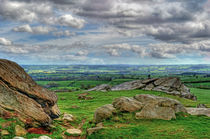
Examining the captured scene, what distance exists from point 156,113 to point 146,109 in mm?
2200

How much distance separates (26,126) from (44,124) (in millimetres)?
3463

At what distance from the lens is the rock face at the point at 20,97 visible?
31.2 m

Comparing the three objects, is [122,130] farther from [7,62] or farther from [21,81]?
[7,62]

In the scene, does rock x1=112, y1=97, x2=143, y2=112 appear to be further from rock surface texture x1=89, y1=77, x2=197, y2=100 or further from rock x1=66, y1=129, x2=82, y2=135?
rock surface texture x1=89, y1=77, x2=197, y2=100

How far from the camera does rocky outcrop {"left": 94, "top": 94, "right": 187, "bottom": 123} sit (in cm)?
3753

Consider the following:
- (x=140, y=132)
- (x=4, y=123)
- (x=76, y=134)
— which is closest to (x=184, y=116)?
(x=140, y=132)

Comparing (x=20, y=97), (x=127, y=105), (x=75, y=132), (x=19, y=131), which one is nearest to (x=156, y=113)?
(x=127, y=105)

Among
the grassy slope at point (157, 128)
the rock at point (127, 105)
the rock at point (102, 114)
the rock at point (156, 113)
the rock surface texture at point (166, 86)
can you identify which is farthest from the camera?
the rock surface texture at point (166, 86)


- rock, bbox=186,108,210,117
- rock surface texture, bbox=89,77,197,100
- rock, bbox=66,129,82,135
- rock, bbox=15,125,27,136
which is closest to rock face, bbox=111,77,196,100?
rock surface texture, bbox=89,77,197,100

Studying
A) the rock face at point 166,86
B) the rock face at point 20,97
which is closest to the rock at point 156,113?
the rock face at point 20,97

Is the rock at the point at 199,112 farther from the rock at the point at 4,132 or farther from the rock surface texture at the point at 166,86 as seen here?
the rock surface texture at the point at 166,86

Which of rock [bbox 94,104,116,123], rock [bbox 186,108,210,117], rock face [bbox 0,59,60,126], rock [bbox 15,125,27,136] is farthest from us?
rock [bbox 186,108,210,117]

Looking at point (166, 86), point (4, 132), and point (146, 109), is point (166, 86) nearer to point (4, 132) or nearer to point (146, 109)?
point (146, 109)

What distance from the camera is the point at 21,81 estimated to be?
3528cm
